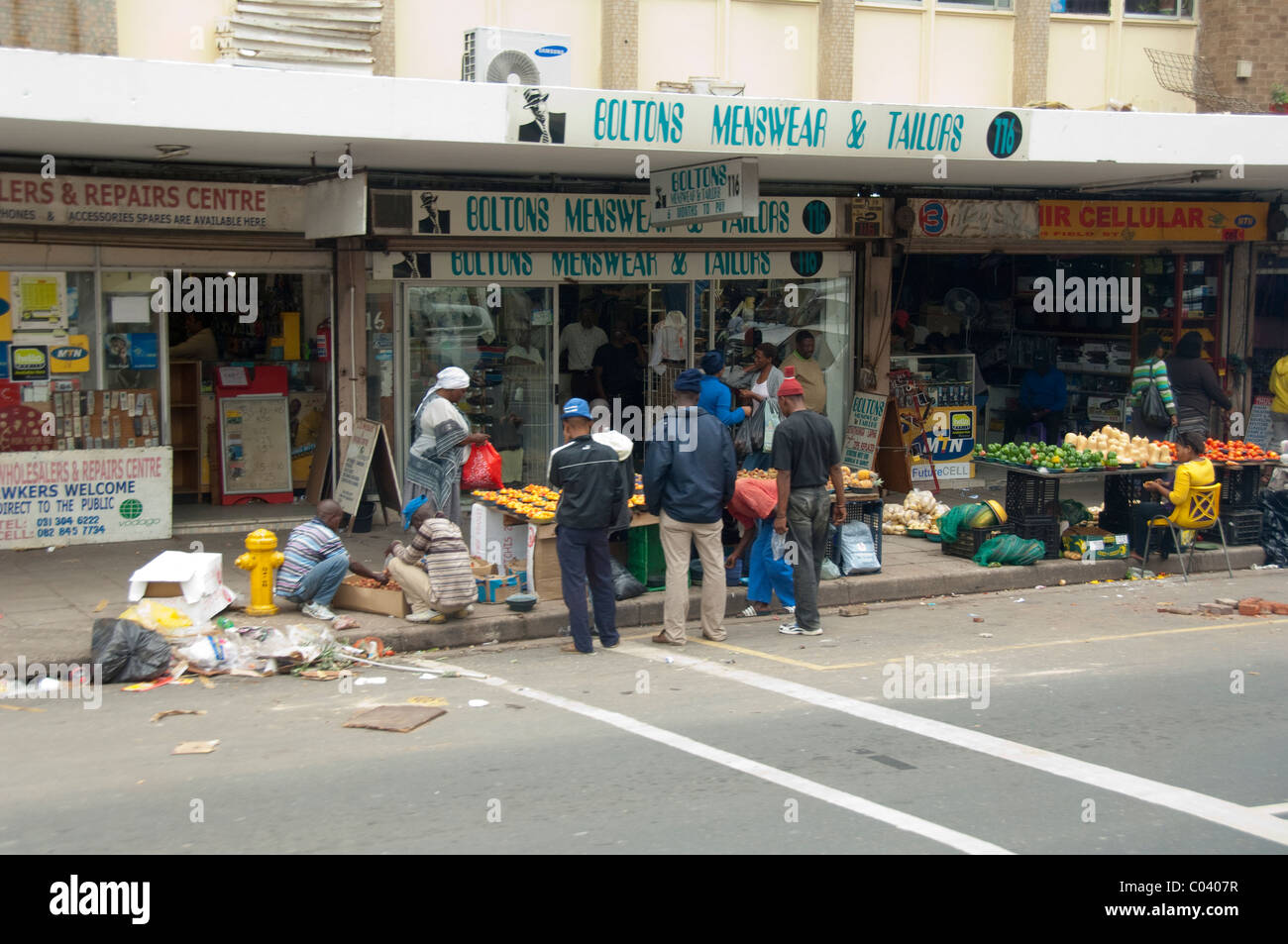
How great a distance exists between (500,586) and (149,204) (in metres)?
5.14

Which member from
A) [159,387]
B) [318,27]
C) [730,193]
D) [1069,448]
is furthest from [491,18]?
[1069,448]

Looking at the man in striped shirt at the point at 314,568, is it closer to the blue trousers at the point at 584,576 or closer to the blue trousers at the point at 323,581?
the blue trousers at the point at 323,581

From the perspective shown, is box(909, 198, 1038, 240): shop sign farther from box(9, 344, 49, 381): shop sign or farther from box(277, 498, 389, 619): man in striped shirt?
box(9, 344, 49, 381): shop sign

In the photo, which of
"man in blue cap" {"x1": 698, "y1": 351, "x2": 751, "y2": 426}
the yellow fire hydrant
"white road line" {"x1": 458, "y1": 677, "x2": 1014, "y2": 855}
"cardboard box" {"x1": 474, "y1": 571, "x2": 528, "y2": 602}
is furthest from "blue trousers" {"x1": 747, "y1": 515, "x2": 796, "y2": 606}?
the yellow fire hydrant

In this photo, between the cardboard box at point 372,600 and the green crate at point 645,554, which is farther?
the green crate at point 645,554

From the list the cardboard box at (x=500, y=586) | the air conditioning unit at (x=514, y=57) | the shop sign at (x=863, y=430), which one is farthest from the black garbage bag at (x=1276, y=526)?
the air conditioning unit at (x=514, y=57)

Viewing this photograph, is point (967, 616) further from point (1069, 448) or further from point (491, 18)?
point (491, 18)

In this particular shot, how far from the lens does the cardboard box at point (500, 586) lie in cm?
1075

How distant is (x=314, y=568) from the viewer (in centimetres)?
1019

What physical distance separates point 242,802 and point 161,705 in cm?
225

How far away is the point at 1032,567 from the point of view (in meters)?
12.8

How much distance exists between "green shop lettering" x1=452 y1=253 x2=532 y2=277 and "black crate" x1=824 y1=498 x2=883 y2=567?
463 cm

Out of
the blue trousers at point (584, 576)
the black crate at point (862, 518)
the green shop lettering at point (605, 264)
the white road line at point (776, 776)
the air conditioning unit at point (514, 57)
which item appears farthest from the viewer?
the green shop lettering at point (605, 264)

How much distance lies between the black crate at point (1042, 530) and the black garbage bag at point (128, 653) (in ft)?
26.6
